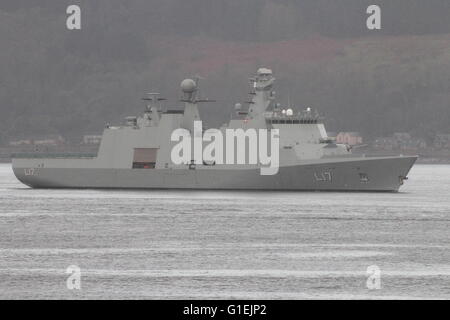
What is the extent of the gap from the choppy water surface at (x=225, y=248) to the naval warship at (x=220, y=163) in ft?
8.14

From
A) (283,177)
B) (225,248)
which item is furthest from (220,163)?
(225,248)

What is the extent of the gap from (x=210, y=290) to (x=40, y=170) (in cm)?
5171

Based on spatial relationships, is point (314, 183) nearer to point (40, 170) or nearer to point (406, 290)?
point (40, 170)

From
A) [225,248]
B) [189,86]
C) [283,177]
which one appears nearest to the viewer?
[225,248]

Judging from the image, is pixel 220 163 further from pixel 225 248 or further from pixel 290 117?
pixel 225 248

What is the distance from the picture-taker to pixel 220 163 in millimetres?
68562

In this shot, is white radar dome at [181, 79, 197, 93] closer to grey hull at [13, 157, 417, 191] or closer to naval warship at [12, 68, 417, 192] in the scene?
naval warship at [12, 68, 417, 192]

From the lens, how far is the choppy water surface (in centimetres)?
2836

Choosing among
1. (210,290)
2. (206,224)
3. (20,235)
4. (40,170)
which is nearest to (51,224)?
(20,235)

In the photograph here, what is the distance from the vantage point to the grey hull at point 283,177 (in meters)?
65.5

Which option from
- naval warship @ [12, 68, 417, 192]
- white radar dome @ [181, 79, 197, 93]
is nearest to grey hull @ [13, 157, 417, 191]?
naval warship @ [12, 68, 417, 192]

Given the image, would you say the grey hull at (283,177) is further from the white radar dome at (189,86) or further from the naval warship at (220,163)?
the white radar dome at (189,86)

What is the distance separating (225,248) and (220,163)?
3061 centimetres

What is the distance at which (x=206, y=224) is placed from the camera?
158 ft
